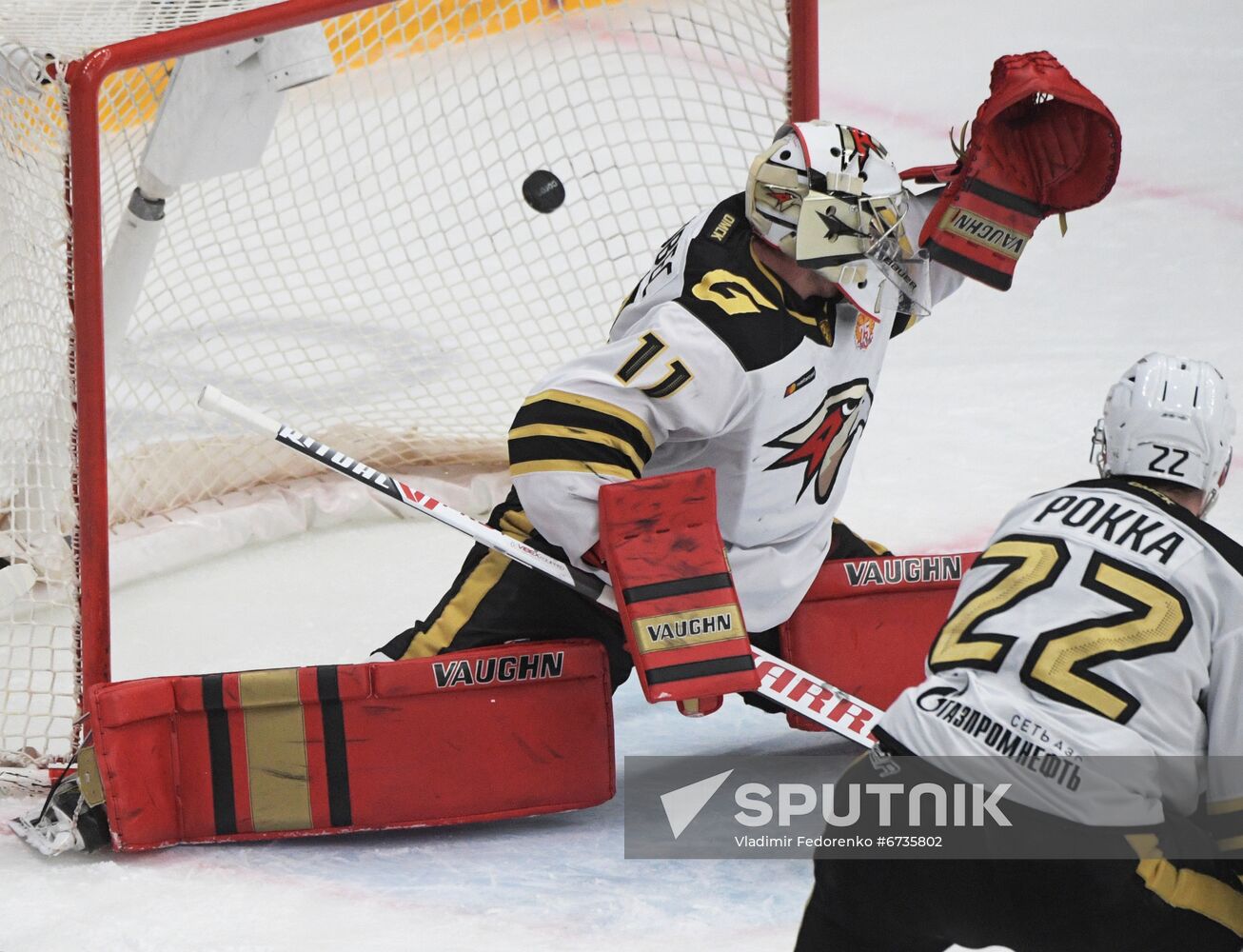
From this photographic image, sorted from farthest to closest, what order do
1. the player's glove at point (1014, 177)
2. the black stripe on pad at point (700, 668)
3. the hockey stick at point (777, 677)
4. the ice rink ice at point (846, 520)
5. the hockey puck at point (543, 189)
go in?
the hockey puck at point (543, 189) < the player's glove at point (1014, 177) < the hockey stick at point (777, 677) < the black stripe on pad at point (700, 668) < the ice rink ice at point (846, 520)

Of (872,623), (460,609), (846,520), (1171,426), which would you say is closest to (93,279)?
(460,609)

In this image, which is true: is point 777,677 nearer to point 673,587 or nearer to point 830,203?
point 673,587

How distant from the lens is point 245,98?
279cm

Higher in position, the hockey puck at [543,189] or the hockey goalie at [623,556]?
the hockey puck at [543,189]

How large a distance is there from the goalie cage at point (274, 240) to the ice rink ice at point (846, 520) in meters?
0.18

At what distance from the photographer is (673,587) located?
80.1 inches

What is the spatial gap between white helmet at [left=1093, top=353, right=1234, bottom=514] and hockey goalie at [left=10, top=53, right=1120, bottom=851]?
65cm

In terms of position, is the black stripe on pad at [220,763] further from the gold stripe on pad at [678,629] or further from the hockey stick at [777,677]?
the gold stripe on pad at [678,629]

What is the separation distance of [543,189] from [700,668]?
96 centimetres

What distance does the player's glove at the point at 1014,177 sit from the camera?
2.31 m

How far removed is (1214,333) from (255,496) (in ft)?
7.18

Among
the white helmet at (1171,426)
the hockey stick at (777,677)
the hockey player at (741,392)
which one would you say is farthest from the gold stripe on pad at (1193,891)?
the hockey player at (741,392)

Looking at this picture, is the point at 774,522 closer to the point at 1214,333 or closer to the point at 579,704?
the point at 579,704

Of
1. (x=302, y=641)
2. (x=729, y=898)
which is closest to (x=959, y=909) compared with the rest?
(x=729, y=898)
